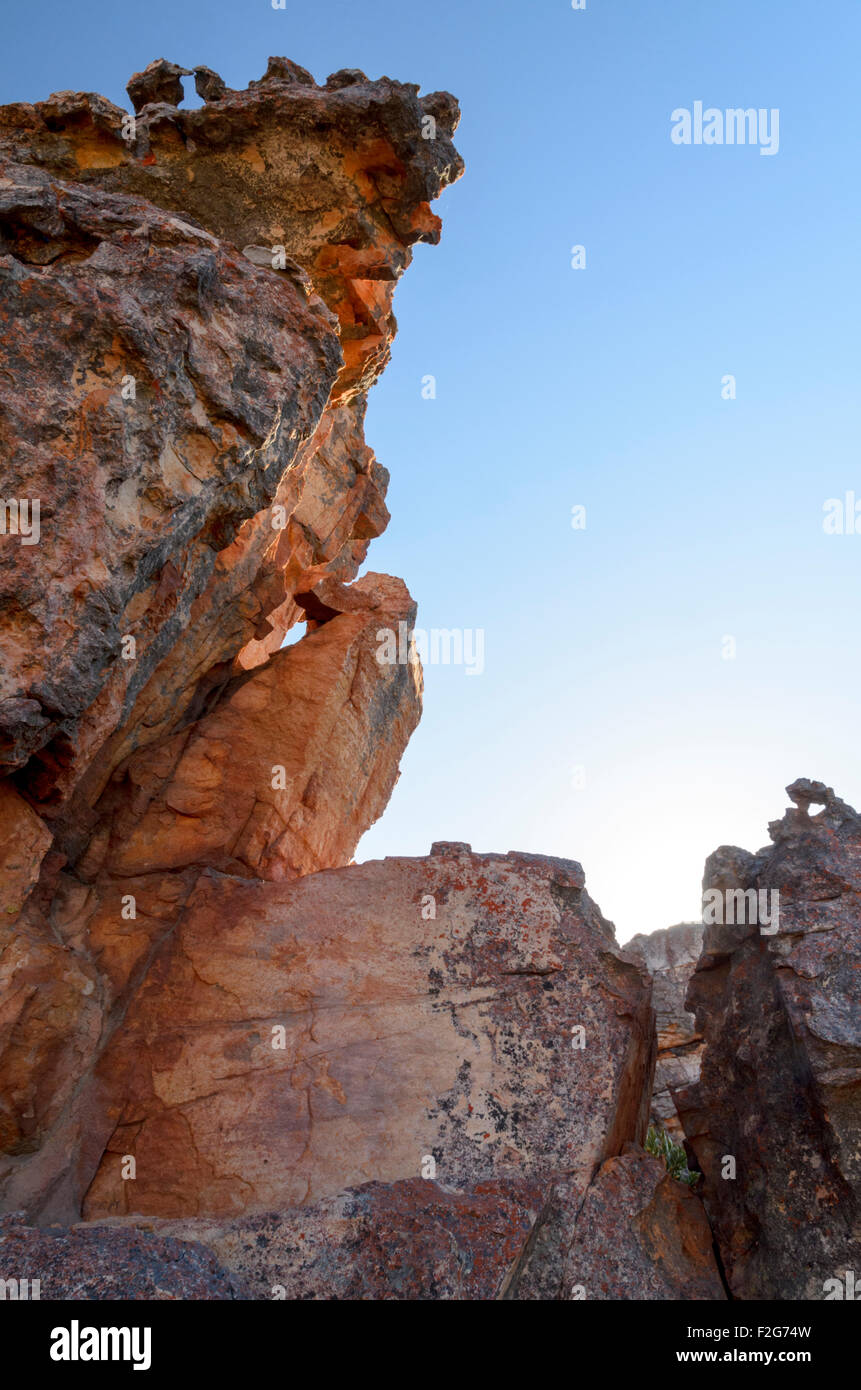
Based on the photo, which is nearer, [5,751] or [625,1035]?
[5,751]

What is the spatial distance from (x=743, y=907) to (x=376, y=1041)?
3.84m

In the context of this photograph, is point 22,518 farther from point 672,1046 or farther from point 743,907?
point 672,1046

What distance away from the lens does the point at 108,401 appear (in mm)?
6840

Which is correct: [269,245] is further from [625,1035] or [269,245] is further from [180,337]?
[625,1035]

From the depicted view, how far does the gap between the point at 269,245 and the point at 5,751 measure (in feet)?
24.0

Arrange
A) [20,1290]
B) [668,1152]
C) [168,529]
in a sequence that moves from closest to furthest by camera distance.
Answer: [20,1290] < [168,529] < [668,1152]

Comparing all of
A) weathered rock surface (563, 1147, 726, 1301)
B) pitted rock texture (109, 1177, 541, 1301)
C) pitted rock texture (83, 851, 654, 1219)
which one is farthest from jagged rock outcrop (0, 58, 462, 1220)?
weathered rock surface (563, 1147, 726, 1301)

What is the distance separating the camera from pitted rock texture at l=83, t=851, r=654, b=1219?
7.27 meters
